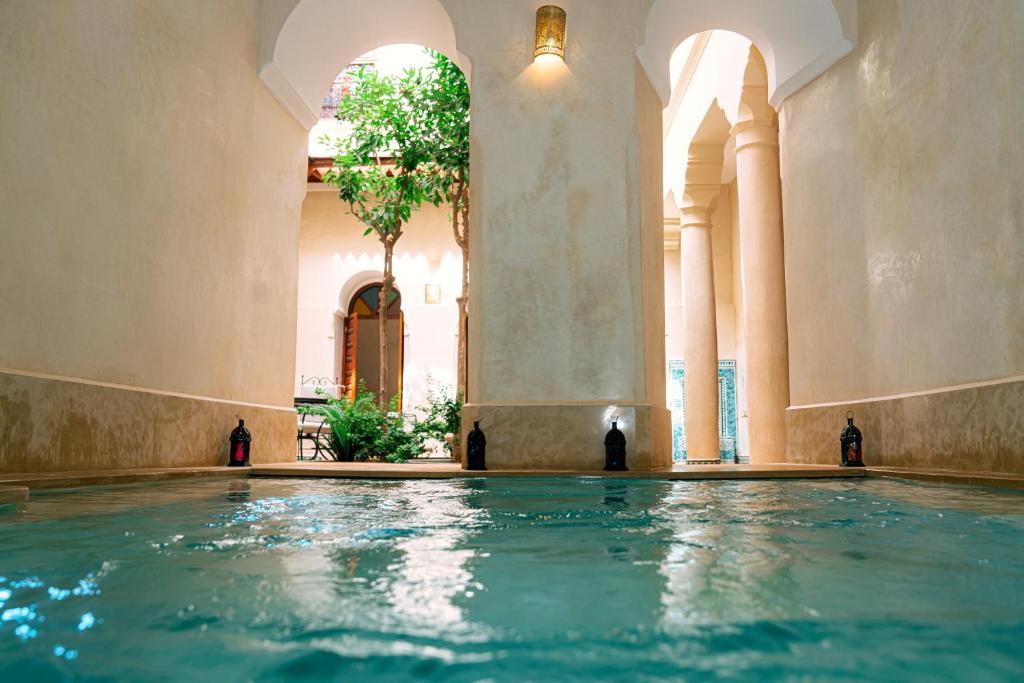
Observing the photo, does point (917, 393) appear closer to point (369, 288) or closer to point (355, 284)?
point (355, 284)

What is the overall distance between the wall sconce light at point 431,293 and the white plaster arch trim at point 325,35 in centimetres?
751

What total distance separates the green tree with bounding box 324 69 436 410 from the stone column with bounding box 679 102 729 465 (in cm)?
416

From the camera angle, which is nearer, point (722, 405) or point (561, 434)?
point (561, 434)

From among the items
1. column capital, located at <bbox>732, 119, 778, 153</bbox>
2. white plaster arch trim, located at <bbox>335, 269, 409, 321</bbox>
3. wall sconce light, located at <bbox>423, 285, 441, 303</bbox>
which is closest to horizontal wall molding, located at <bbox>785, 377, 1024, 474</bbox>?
column capital, located at <bbox>732, 119, 778, 153</bbox>

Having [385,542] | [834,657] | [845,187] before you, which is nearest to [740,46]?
[845,187]

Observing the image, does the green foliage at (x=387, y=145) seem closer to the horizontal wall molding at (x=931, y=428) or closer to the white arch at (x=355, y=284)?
the white arch at (x=355, y=284)

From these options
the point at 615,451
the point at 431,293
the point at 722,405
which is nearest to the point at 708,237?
the point at 722,405

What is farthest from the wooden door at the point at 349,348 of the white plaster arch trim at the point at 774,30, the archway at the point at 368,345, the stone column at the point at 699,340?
the white plaster arch trim at the point at 774,30

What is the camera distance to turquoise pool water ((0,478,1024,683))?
3.29 ft

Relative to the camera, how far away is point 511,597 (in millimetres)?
1374

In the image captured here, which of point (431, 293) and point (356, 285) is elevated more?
point (356, 285)

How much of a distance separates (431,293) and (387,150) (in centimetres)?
434

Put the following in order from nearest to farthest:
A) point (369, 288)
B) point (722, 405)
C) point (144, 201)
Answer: point (144, 201), point (722, 405), point (369, 288)

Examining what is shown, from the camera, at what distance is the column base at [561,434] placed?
19.5 ft
